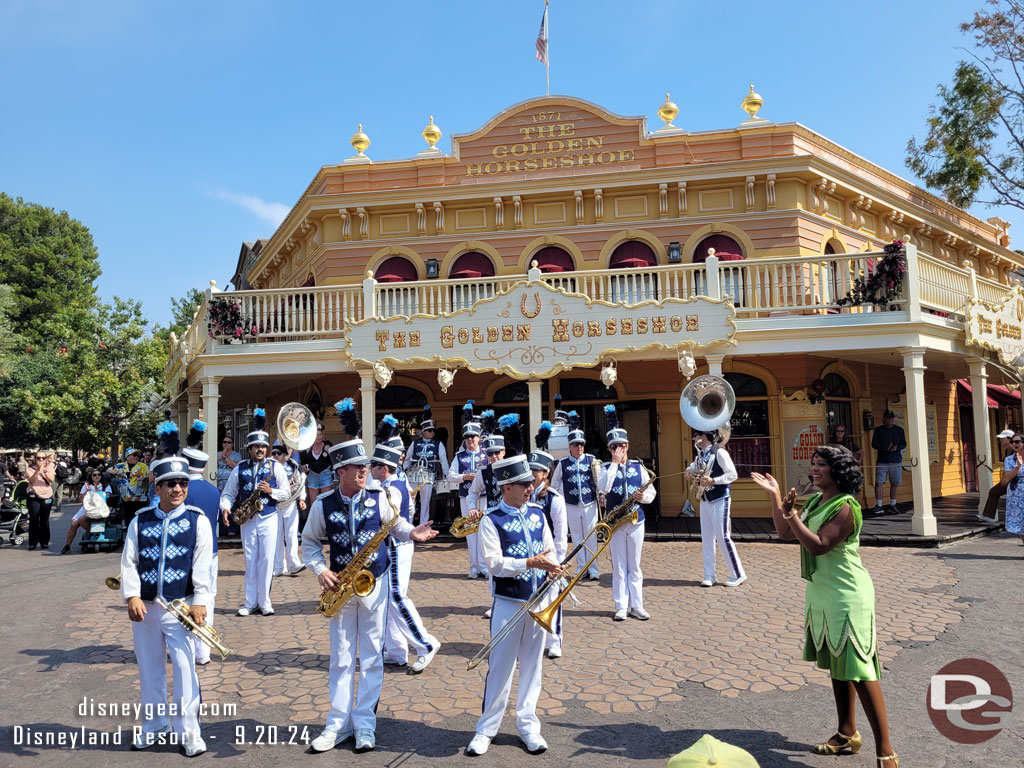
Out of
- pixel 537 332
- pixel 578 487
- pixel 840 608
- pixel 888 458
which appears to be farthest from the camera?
pixel 888 458

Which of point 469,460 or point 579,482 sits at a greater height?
point 469,460

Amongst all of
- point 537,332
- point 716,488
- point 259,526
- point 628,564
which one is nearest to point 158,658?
point 259,526

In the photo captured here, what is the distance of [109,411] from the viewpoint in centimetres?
2830

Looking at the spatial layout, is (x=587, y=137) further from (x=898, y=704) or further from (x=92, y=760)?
(x=92, y=760)

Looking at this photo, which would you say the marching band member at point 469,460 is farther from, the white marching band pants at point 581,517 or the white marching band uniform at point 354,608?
the white marching band uniform at point 354,608

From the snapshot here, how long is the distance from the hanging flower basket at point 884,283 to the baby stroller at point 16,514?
1617 centimetres

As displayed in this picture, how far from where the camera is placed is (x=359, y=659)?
466 centimetres

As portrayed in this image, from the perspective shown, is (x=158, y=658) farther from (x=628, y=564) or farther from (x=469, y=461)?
(x=469, y=461)

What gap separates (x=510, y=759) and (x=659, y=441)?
11.9 m

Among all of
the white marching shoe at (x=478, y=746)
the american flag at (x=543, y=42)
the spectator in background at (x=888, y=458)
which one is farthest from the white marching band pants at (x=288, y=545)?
the american flag at (x=543, y=42)

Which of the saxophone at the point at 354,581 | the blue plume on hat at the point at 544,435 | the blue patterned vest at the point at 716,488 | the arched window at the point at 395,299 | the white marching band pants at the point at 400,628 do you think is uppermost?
the arched window at the point at 395,299

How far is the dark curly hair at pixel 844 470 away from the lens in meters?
4.18

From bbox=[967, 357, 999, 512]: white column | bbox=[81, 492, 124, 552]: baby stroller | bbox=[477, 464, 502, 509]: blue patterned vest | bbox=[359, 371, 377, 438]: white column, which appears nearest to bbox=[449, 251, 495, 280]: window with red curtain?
bbox=[359, 371, 377, 438]: white column

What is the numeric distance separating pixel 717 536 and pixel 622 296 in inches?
234
